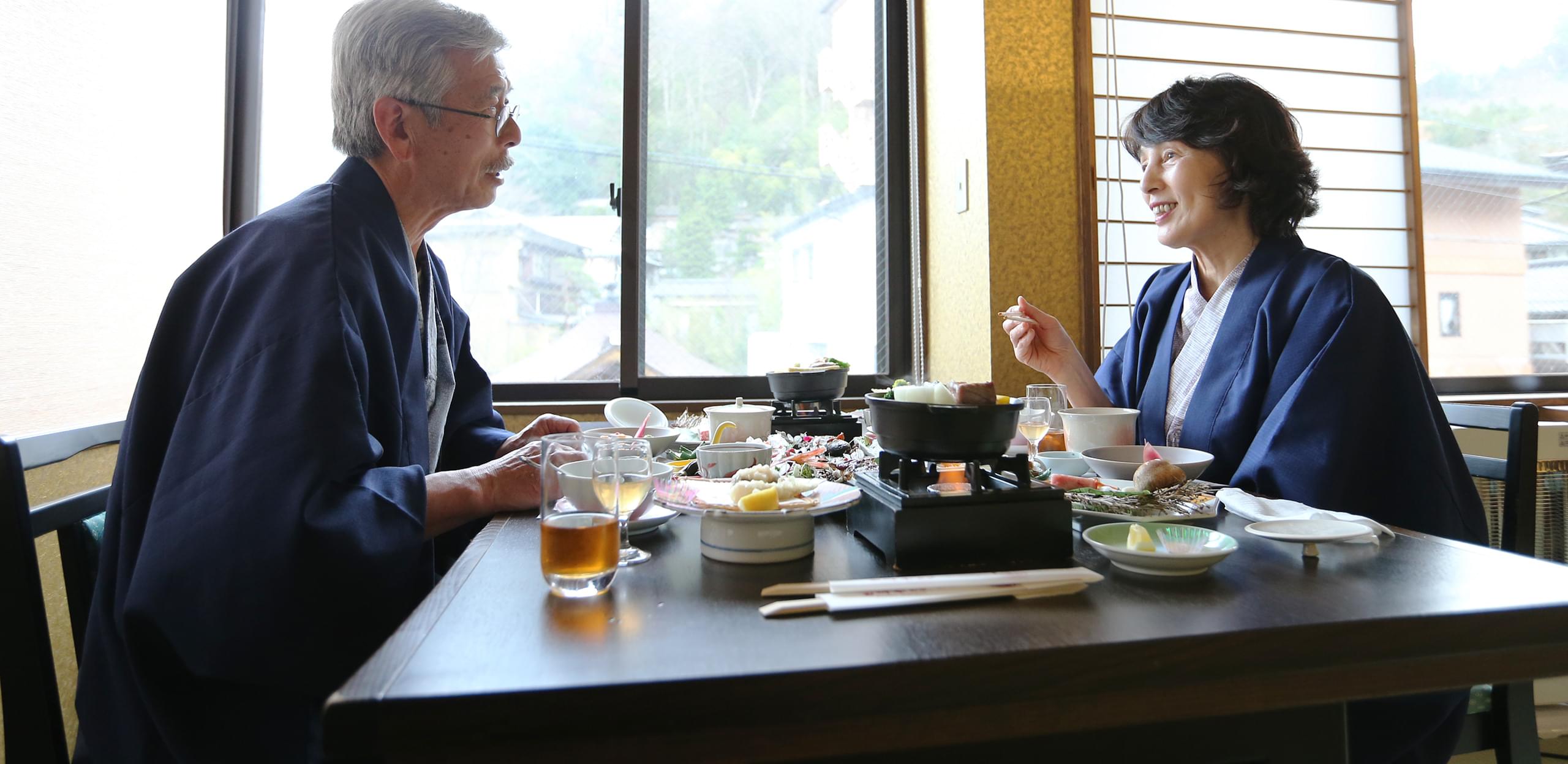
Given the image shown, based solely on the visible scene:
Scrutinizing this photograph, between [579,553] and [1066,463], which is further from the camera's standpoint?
[1066,463]

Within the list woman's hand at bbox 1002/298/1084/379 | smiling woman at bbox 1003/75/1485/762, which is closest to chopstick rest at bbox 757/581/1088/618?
smiling woman at bbox 1003/75/1485/762

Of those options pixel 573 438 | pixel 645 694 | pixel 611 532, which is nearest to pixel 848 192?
pixel 573 438

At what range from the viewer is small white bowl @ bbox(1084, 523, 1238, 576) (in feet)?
2.41

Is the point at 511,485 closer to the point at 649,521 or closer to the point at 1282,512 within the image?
the point at 649,521

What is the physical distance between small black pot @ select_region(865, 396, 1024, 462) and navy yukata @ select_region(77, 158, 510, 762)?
0.59m

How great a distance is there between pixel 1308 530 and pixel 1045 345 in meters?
1.20

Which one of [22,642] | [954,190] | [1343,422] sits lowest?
[22,642]

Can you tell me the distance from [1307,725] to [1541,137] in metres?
3.84

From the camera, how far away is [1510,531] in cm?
136

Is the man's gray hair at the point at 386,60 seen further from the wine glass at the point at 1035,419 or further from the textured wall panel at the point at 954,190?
the textured wall panel at the point at 954,190

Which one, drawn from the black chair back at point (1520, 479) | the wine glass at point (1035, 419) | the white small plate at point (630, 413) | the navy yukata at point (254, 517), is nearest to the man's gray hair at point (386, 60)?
the navy yukata at point (254, 517)

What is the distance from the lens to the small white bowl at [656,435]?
153cm

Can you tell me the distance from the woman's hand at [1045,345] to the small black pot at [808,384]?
18.7 inches

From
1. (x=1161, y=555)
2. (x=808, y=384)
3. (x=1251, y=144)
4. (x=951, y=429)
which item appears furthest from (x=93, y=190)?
(x=1251, y=144)
